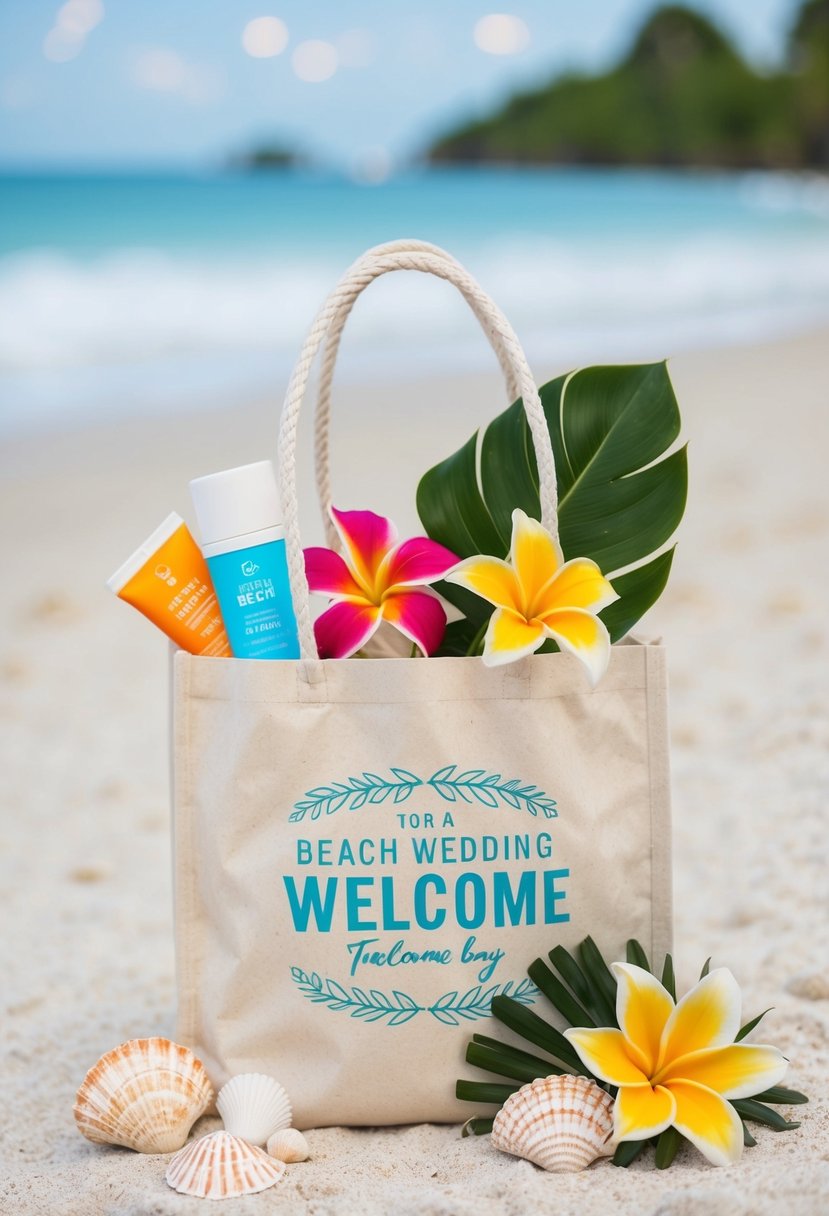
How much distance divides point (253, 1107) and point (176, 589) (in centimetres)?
46

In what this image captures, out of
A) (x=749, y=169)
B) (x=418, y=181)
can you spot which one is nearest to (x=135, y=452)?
(x=418, y=181)

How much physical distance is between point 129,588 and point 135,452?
285 cm

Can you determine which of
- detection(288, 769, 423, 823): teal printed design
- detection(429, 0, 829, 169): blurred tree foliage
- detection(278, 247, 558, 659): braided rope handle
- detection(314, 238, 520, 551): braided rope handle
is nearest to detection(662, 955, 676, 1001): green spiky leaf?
detection(288, 769, 423, 823): teal printed design

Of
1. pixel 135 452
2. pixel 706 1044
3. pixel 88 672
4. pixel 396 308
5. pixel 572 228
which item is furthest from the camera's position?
pixel 572 228

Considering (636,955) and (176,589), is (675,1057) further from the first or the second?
(176,589)

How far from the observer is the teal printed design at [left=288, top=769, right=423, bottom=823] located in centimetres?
103

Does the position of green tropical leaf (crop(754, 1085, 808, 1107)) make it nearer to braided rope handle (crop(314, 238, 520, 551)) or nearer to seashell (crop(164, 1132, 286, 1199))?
seashell (crop(164, 1132, 286, 1199))

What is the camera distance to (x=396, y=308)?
21.2ft

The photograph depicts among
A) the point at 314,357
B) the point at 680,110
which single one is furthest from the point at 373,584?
the point at 680,110

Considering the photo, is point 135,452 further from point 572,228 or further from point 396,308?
point 572,228

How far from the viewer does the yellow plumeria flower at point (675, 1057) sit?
93cm

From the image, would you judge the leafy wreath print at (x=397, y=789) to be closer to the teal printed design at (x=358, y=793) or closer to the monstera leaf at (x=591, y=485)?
the teal printed design at (x=358, y=793)

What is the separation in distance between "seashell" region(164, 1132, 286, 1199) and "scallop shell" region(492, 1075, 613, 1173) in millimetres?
195

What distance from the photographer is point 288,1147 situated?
39.5 inches
